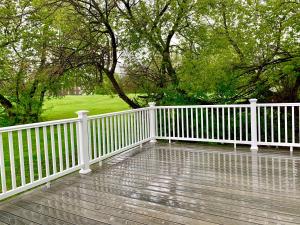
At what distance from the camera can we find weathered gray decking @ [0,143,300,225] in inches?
110

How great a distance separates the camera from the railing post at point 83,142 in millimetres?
4418

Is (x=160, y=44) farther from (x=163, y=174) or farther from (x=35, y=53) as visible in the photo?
(x=163, y=174)

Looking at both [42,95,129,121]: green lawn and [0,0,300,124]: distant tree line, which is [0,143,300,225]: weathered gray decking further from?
[42,95,129,121]: green lawn

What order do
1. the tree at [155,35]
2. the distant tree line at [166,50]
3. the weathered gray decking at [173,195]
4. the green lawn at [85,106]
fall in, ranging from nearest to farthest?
1. the weathered gray decking at [173,195]
2. the distant tree line at [166,50]
3. the tree at [155,35]
4. the green lawn at [85,106]

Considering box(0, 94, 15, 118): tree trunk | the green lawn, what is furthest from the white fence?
the green lawn

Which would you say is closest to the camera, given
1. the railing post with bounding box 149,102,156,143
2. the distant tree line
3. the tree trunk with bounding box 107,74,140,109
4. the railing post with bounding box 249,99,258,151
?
the railing post with bounding box 249,99,258,151

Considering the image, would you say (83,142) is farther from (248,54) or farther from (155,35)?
(248,54)

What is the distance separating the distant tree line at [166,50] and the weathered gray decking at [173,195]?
2300 millimetres

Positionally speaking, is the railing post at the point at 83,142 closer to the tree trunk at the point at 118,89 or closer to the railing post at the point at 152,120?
the railing post at the point at 152,120

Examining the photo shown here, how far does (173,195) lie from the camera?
3348 mm

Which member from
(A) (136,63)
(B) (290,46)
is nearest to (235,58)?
(B) (290,46)

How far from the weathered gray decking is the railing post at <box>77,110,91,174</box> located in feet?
0.57

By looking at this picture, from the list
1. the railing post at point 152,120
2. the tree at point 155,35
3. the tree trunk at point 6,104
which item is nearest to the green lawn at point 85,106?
the tree trunk at point 6,104

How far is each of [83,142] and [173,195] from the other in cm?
Answer: 180
